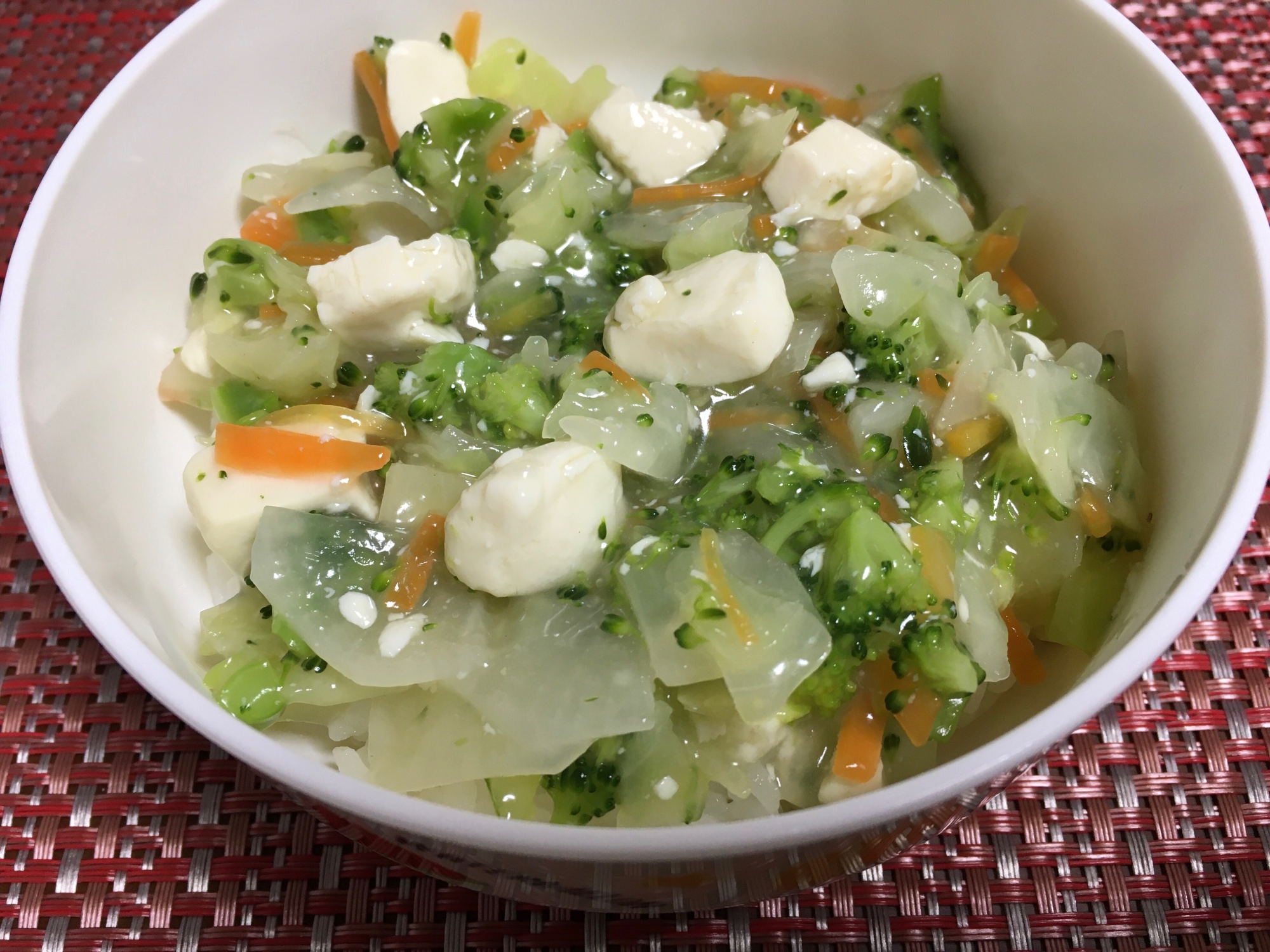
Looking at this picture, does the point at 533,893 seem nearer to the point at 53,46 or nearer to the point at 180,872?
the point at 180,872

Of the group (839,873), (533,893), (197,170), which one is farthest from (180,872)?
(197,170)

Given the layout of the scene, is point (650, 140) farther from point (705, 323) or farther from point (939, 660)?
point (939, 660)

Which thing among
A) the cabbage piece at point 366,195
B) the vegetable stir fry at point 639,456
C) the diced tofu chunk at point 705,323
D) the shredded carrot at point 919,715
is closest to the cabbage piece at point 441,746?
the vegetable stir fry at point 639,456

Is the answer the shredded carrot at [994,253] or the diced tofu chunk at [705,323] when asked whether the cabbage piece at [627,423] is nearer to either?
the diced tofu chunk at [705,323]

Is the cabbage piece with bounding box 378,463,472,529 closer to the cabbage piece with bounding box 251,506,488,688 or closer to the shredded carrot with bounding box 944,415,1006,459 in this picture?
the cabbage piece with bounding box 251,506,488,688

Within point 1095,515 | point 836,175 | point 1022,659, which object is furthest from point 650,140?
point 1022,659

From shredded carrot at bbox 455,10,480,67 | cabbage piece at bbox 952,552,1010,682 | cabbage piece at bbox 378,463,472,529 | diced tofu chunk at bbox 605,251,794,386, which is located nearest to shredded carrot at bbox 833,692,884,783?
cabbage piece at bbox 952,552,1010,682
